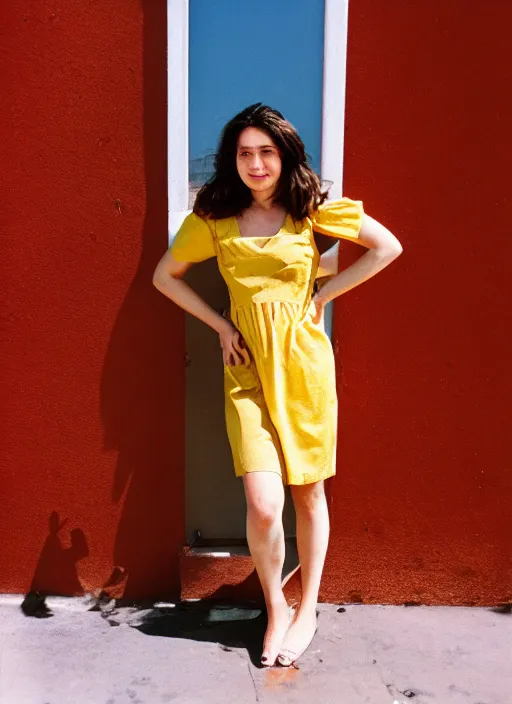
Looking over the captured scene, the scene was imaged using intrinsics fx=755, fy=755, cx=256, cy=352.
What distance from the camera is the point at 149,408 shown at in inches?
121

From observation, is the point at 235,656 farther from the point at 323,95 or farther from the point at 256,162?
the point at 323,95

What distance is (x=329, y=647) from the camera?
9.29 feet

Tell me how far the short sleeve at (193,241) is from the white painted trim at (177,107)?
0.81ft

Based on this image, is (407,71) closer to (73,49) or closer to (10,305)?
(73,49)

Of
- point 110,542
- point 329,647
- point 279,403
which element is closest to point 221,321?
point 279,403

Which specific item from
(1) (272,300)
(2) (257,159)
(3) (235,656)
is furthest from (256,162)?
(3) (235,656)

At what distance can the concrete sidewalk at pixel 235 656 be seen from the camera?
254 centimetres

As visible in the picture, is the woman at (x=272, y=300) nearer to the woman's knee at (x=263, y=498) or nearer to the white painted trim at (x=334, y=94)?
the woman's knee at (x=263, y=498)

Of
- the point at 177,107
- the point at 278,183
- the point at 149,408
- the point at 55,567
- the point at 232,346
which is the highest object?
the point at 177,107

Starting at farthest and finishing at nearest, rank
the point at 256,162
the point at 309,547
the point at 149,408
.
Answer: the point at 149,408, the point at 309,547, the point at 256,162

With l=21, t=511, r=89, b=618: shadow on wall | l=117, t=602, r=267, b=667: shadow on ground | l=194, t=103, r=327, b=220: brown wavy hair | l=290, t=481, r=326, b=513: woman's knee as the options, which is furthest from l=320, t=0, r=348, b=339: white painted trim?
l=21, t=511, r=89, b=618: shadow on wall

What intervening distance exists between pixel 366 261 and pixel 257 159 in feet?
1.73

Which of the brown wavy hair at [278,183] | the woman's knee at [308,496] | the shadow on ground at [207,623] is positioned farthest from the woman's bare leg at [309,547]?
the brown wavy hair at [278,183]

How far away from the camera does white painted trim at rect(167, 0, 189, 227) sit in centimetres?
285
